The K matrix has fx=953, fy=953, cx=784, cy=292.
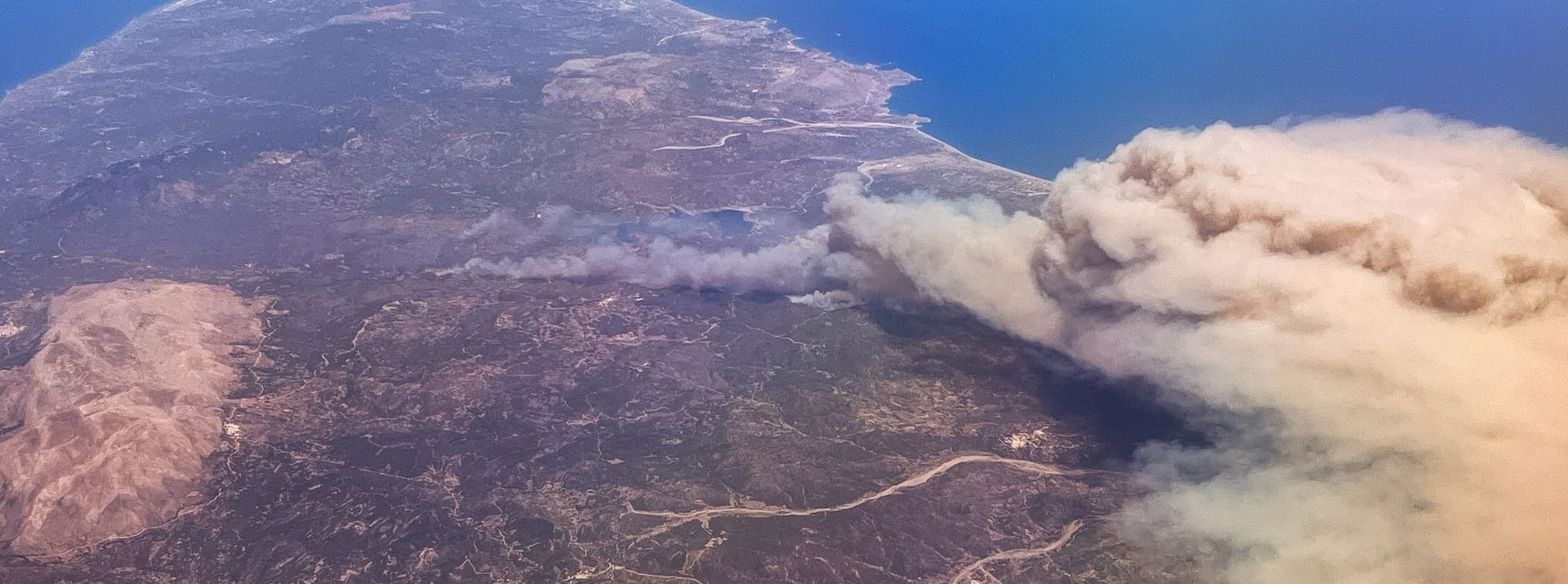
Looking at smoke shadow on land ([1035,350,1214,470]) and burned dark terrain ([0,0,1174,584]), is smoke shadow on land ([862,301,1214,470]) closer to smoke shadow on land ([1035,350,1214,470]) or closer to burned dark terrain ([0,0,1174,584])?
smoke shadow on land ([1035,350,1214,470])

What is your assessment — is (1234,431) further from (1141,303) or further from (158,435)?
(158,435)

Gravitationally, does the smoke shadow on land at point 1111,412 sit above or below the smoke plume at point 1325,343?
below

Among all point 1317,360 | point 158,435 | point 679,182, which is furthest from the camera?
point 679,182

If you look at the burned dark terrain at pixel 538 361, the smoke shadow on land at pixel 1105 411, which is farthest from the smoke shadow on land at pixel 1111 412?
the burned dark terrain at pixel 538 361

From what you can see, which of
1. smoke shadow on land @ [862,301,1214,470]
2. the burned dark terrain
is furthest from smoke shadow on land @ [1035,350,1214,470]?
the burned dark terrain

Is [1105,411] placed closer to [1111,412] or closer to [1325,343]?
[1111,412]

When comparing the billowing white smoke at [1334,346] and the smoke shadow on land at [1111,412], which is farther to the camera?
the smoke shadow on land at [1111,412]

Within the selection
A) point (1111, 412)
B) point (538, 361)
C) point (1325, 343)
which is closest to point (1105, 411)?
point (1111, 412)

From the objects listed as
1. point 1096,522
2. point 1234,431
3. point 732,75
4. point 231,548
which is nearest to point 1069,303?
point 1234,431

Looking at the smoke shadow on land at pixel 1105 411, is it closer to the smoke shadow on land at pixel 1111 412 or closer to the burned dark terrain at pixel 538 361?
the smoke shadow on land at pixel 1111 412
